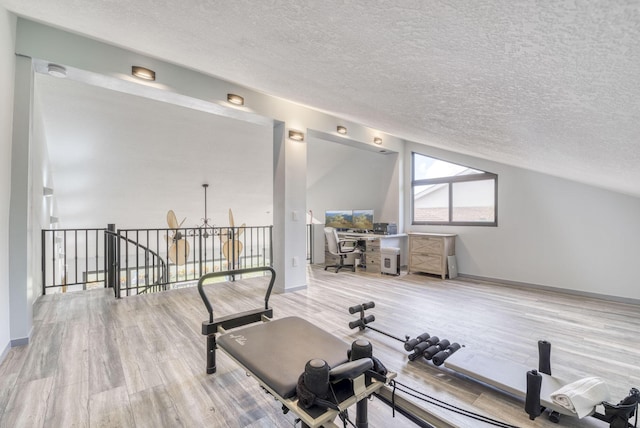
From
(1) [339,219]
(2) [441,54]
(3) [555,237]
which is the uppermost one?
(2) [441,54]

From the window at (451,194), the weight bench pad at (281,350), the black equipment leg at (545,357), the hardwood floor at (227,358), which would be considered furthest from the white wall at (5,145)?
the window at (451,194)

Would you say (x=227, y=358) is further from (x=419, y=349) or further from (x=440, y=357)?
(x=440, y=357)

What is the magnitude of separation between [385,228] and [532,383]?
14.3 feet

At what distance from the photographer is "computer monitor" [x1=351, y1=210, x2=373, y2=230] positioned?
6.31m

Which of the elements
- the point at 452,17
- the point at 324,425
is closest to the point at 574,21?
the point at 452,17

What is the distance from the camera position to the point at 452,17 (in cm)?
81

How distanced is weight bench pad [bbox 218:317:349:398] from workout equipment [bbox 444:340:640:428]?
1010 millimetres

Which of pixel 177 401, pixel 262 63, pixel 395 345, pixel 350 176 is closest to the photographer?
pixel 177 401

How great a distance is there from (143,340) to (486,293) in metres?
4.32

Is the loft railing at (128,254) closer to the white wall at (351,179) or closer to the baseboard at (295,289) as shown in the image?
the baseboard at (295,289)

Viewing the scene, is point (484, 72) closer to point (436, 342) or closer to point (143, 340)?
point (436, 342)

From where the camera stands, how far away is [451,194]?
17.4 ft

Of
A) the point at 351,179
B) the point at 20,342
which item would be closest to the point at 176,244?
the point at 20,342

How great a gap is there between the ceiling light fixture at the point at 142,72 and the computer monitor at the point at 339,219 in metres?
4.76
